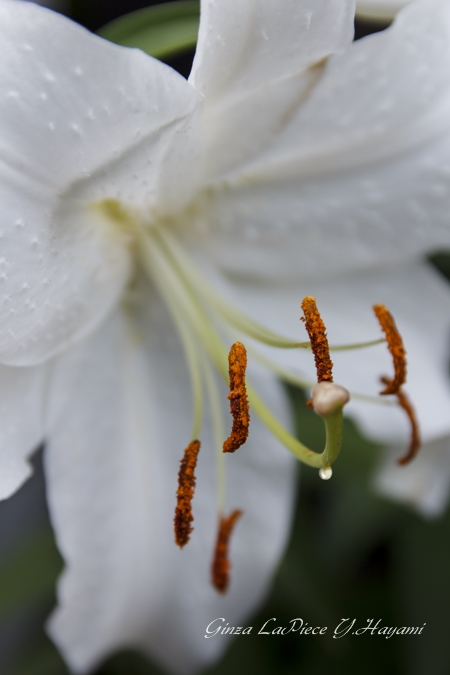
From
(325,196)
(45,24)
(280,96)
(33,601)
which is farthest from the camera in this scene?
(33,601)

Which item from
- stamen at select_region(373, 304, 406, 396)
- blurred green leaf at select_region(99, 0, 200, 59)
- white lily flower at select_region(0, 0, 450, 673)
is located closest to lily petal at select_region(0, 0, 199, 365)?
white lily flower at select_region(0, 0, 450, 673)

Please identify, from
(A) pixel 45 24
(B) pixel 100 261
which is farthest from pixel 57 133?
(B) pixel 100 261

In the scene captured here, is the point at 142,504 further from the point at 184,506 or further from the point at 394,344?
the point at 394,344

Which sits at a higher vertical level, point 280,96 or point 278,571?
point 280,96

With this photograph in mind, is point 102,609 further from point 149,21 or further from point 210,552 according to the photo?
point 149,21

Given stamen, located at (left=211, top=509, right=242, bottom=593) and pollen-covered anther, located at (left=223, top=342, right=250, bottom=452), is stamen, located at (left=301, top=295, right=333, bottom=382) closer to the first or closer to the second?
pollen-covered anther, located at (left=223, top=342, right=250, bottom=452)

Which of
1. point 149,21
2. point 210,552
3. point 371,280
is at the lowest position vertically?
point 210,552

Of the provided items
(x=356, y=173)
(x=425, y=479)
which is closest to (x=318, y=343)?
(x=356, y=173)

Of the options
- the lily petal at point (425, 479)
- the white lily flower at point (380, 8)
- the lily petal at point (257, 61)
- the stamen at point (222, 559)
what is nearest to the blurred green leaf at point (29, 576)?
the stamen at point (222, 559)

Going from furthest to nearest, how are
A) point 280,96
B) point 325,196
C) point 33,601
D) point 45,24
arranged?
point 33,601
point 325,196
point 280,96
point 45,24
